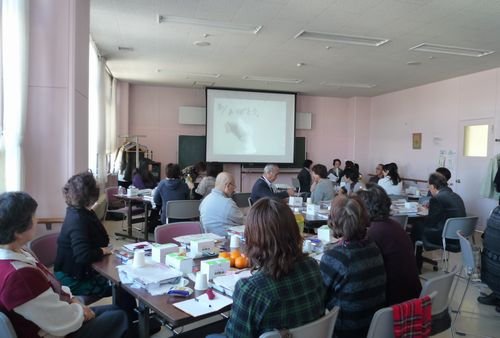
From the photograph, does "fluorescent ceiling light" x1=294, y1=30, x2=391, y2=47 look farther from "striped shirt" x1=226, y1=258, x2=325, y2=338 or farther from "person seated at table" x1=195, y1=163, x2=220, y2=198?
"striped shirt" x1=226, y1=258, x2=325, y2=338

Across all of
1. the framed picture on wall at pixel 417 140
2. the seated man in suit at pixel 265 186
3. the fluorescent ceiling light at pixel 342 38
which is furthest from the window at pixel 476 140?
the seated man in suit at pixel 265 186

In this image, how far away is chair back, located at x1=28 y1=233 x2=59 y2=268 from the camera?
260 centimetres

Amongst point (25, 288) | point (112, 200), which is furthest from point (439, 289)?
point (112, 200)

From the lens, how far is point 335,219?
203cm

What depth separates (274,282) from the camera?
145 cm

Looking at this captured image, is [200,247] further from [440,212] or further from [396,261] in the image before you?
[440,212]

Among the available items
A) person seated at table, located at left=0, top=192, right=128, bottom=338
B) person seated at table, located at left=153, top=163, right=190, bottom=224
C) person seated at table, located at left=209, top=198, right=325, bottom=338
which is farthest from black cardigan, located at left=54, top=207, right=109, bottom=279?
person seated at table, located at left=153, top=163, right=190, bottom=224

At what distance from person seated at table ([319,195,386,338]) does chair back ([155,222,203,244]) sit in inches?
61.4

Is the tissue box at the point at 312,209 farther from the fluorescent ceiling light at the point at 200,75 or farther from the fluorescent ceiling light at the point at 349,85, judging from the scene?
the fluorescent ceiling light at the point at 349,85

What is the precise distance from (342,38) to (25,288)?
5.20 metres

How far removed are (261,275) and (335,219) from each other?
2.33ft

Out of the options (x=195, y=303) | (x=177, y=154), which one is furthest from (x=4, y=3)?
(x=177, y=154)

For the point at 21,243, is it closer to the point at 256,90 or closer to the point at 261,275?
the point at 261,275

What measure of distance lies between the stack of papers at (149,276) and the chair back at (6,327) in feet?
2.01
